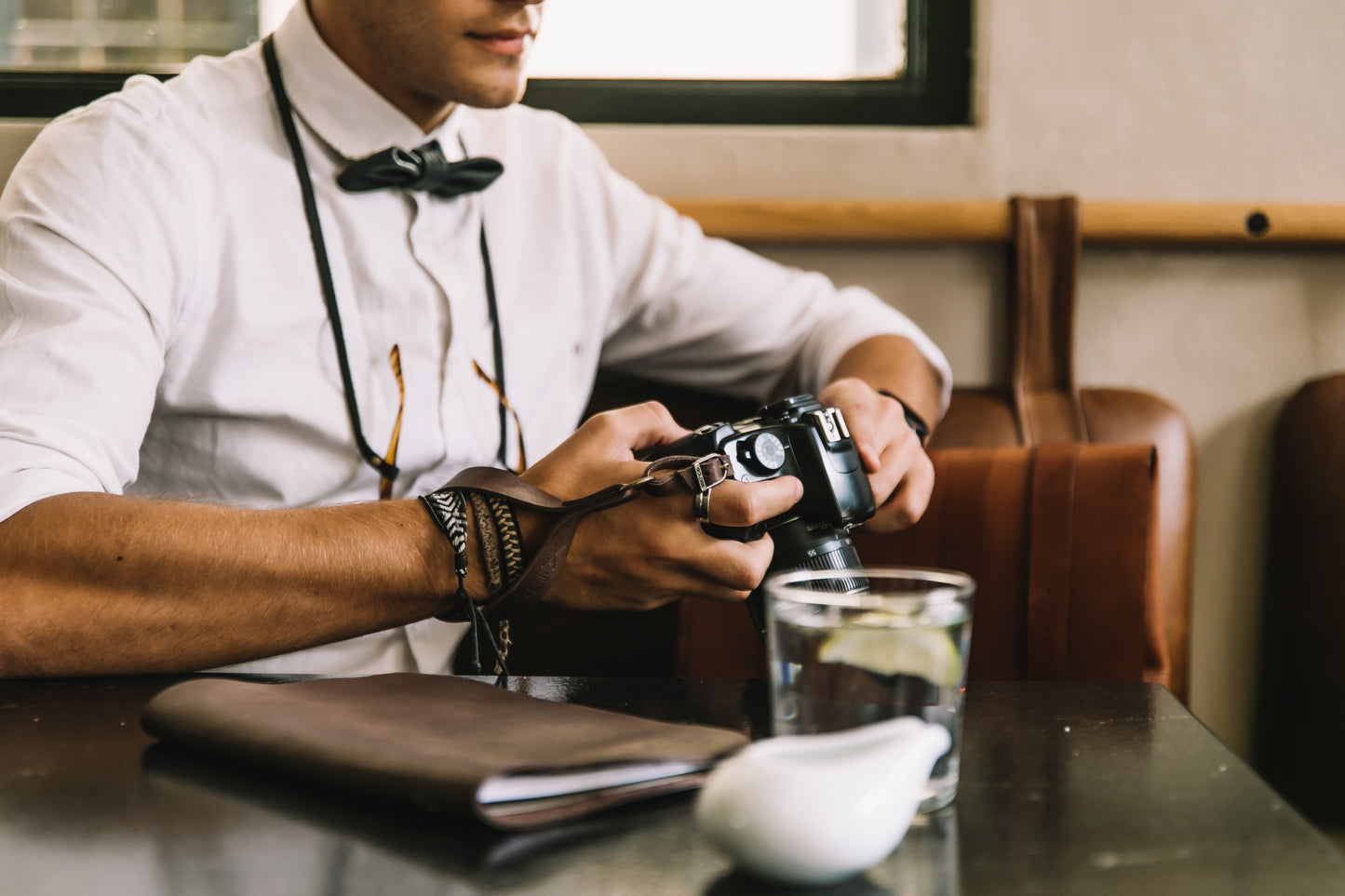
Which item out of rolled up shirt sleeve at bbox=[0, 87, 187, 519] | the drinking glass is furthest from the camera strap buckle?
rolled up shirt sleeve at bbox=[0, 87, 187, 519]

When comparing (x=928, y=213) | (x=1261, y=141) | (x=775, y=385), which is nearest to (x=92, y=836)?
(x=775, y=385)

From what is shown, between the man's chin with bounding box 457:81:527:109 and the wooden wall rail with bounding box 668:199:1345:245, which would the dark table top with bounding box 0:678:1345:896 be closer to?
the man's chin with bounding box 457:81:527:109

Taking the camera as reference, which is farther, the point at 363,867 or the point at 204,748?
the point at 204,748

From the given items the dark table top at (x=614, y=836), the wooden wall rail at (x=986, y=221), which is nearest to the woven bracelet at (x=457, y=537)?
the dark table top at (x=614, y=836)

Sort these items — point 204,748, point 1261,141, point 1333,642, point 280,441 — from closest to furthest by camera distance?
point 204,748, point 280,441, point 1333,642, point 1261,141

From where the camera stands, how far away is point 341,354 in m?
1.02

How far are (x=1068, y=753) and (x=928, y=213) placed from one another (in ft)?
3.12

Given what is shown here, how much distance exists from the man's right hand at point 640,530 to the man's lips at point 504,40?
0.42 metres

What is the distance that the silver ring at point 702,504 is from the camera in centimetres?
70

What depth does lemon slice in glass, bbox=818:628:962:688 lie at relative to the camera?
427mm

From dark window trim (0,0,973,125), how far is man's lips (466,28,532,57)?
431 millimetres

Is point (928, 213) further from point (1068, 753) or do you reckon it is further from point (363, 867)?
point (363, 867)

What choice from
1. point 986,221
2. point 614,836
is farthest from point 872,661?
point 986,221

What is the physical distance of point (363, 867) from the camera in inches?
15.8
